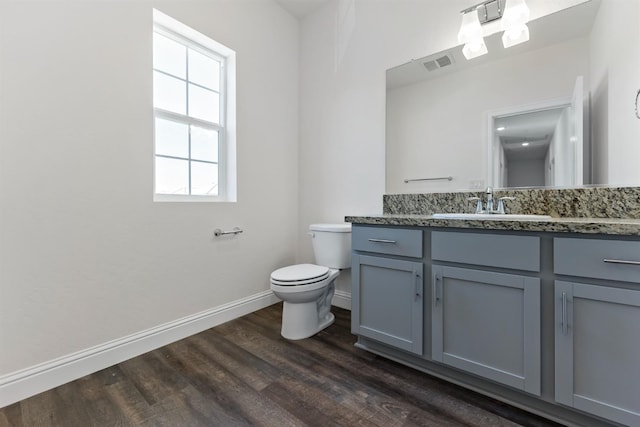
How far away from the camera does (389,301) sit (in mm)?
1588

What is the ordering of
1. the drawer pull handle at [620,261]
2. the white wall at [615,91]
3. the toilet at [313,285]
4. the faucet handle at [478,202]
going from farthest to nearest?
the toilet at [313,285] → the faucet handle at [478,202] → the white wall at [615,91] → the drawer pull handle at [620,261]

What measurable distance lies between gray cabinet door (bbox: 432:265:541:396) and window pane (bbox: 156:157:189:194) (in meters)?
1.79

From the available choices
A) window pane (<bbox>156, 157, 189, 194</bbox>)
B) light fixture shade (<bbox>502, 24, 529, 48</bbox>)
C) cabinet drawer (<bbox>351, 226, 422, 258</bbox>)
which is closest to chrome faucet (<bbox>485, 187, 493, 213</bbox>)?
cabinet drawer (<bbox>351, 226, 422, 258</bbox>)

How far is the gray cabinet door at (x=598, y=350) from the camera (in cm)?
99

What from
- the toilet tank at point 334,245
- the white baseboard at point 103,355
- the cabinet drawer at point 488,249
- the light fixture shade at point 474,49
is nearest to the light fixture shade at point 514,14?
the light fixture shade at point 474,49

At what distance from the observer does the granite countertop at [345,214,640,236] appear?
0.99 m

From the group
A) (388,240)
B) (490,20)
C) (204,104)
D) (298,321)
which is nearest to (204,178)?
(204,104)

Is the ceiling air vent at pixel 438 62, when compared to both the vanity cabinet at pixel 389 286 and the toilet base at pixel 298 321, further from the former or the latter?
the toilet base at pixel 298 321

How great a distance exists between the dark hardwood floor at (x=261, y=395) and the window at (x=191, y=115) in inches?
43.0

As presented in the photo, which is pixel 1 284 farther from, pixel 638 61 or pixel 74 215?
pixel 638 61

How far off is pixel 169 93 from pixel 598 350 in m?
2.68

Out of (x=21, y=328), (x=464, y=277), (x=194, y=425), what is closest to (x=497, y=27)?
(x=464, y=277)

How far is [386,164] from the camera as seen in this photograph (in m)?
2.23

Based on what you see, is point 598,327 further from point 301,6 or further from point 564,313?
point 301,6
